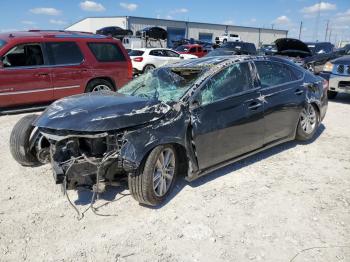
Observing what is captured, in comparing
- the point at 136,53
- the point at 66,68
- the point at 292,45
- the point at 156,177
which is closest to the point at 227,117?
the point at 156,177

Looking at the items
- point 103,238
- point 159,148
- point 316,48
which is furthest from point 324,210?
point 316,48

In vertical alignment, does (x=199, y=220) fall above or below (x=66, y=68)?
below

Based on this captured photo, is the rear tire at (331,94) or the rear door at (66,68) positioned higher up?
the rear door at (66,68)

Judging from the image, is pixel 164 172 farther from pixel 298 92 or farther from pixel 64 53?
pixel 64 53

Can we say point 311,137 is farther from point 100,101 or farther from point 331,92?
point 331,92

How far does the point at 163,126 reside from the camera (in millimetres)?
3768

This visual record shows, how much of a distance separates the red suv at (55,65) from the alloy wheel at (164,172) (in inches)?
195

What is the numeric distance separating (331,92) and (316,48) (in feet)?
23.4

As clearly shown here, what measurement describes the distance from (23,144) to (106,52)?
493cm

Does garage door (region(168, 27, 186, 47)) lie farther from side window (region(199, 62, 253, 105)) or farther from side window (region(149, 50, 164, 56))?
side window (region(199, 62, 253, 105))

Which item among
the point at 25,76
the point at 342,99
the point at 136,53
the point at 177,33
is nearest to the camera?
the point at 25,76

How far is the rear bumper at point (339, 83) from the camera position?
9.55 meters

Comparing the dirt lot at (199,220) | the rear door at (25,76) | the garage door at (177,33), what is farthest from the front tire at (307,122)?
the garage door at (177,33)

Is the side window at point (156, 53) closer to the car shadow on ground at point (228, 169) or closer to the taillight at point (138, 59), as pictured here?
Result: the taillight at point (138, 59)
